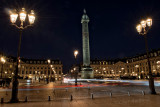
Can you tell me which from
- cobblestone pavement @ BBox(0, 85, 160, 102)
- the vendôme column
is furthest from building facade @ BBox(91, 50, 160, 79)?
cobblestone pavement @ BBox(0, 85, 160, 102)

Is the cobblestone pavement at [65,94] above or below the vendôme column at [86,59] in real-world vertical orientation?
below

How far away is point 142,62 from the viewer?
336 ft

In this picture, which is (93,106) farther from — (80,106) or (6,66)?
(6,66)

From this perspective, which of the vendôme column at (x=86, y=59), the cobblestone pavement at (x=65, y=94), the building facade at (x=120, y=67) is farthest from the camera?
the building facade at (x=120, y=67)

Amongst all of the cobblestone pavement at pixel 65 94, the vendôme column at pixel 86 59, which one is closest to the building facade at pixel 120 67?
the vendôme column at pixel 86 59

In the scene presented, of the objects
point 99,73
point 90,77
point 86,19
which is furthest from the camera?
point 99,73

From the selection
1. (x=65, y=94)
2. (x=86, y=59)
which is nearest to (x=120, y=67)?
(x=86, y=59)

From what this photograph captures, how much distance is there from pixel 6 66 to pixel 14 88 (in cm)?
9029

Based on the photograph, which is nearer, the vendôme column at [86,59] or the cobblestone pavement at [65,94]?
the cobblestone pavement at [65,94]

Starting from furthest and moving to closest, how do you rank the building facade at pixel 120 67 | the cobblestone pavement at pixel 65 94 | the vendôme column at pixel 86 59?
the building facade at pixel 120 67, the vendôme column at pixel 86 59, the cobblestone pavement at pixel 65 94

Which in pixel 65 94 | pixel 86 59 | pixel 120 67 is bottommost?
pixel 65 94

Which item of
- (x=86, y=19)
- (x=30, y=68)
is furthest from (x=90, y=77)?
(x=30, y=68)

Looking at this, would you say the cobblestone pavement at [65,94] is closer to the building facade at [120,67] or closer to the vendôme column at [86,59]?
the vendôme column at [86,59]

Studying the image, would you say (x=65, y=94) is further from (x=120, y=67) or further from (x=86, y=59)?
(x=120, y=67)
